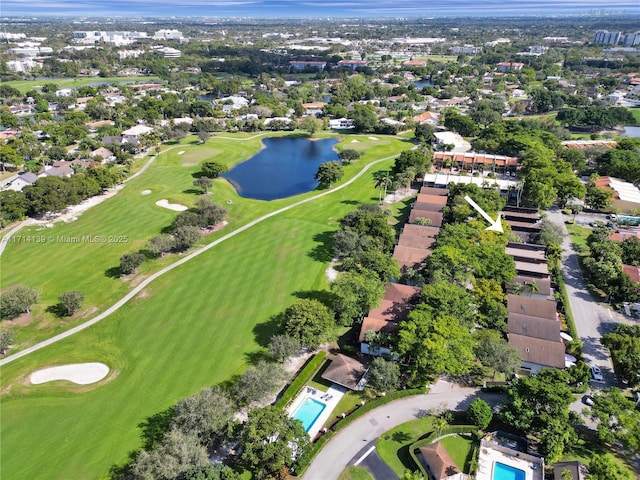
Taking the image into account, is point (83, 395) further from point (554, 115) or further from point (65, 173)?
point (554, 115)

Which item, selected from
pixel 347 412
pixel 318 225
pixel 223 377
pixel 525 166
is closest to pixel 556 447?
pixel 347 412

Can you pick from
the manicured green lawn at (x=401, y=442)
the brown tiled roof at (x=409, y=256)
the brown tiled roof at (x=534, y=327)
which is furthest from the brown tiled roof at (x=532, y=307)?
the manicured green lawn at (x=401, y=442)

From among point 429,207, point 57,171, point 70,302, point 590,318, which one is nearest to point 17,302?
point 70,302

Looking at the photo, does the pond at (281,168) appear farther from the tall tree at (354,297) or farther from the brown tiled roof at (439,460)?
the brown tiled roof at (439,460)

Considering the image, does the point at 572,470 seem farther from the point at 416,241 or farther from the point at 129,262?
the point at 129,262

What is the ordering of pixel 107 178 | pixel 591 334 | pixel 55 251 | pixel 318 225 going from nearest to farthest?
pixel 591 334 → pixel 55 251 → pixel 318 225 → pixel 107 178

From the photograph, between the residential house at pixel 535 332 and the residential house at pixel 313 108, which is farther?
the residential house at pixel 313 108
